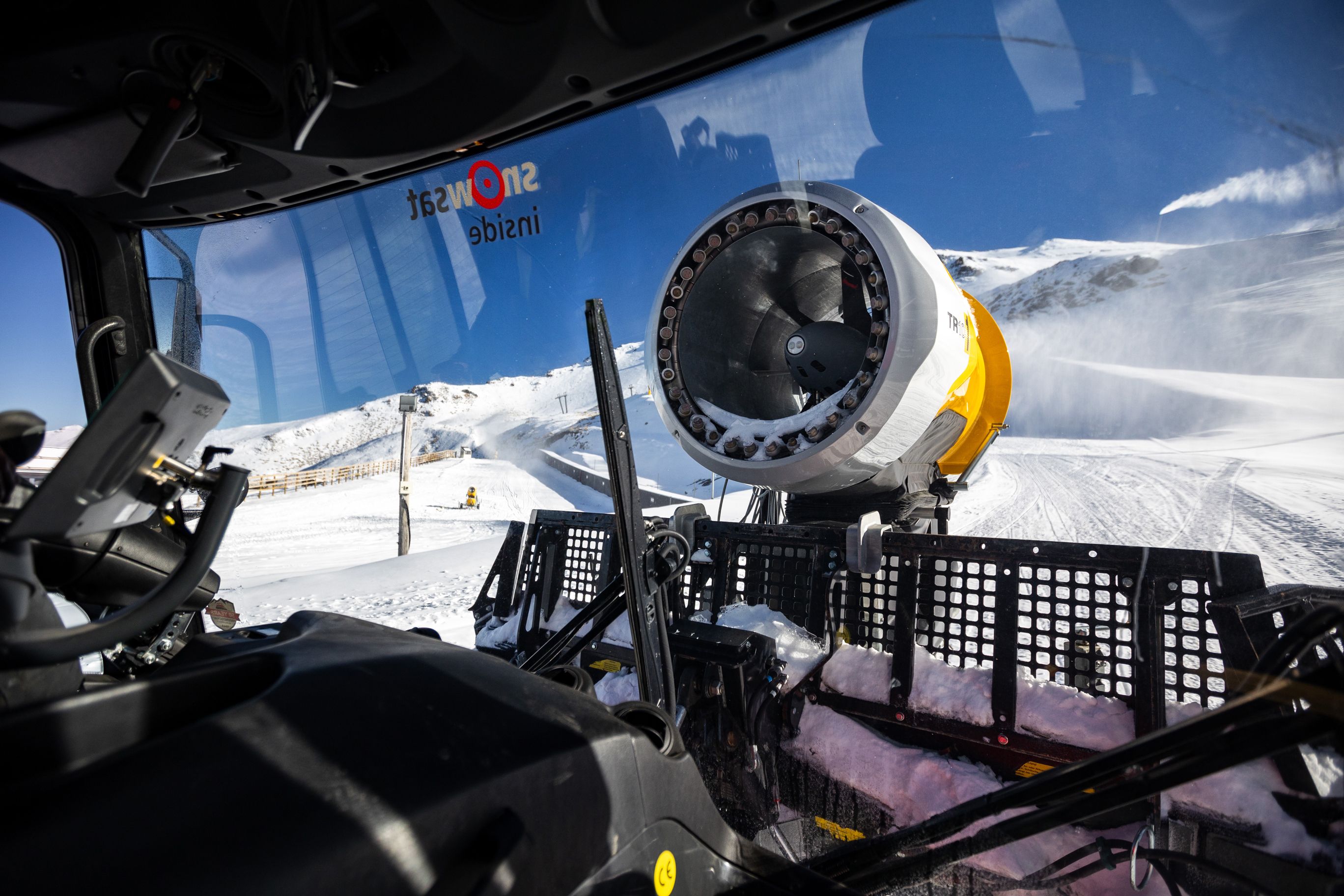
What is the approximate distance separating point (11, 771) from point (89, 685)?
1.97 feet

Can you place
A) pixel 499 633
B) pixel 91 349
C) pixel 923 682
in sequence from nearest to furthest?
pixel 923 682, pixel 91 349, pixel 499 633

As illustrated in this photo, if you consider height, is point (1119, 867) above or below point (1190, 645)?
below

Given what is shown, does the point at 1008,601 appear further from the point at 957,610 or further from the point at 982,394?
the point at 982,394

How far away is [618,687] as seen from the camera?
195cm

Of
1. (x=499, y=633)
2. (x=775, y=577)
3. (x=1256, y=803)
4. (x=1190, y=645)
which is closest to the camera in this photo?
(x=1256, y=803)

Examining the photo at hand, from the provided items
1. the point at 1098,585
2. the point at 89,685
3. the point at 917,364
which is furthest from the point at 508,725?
the point at 917,364

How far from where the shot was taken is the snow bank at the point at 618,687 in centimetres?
193

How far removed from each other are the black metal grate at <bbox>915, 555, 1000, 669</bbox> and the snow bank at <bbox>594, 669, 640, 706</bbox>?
0.82m

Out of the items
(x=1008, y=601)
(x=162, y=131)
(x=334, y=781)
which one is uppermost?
(x=162, y=131)

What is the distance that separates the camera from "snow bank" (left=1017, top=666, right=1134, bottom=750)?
4.28 ft

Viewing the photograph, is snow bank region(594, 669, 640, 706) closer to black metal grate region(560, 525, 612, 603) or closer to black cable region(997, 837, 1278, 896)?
black metal grate region(560, 525, 612, 603)

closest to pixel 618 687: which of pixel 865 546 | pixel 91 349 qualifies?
pixel 865 546

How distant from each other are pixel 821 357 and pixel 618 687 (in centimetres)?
119

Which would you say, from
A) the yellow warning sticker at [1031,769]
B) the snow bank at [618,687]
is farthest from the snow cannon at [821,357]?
the yellow warning sticker at [1031,769]
